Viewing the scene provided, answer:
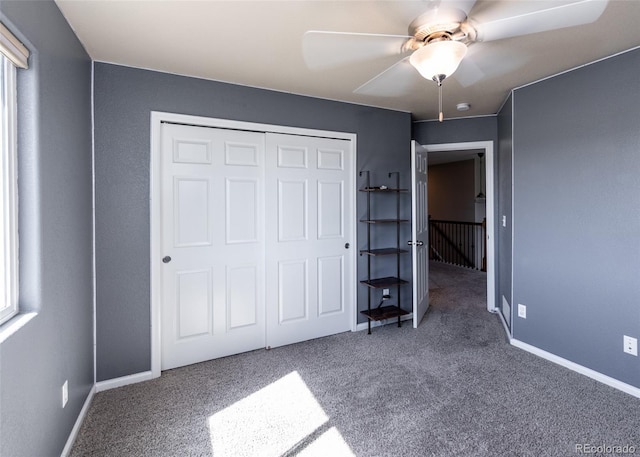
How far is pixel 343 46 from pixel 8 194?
5.34 ft

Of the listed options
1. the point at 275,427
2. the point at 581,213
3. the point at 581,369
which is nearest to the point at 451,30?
the point at 581,213

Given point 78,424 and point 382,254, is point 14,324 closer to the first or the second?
point 78,424

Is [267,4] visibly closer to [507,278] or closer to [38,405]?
[38,405]

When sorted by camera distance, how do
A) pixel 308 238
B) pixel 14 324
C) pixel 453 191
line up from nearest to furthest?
pixel 14 324
pixel 308 238
pixel 453 191

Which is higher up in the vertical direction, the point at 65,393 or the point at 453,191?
the point at 453,191

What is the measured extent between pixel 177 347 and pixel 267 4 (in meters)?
2.51

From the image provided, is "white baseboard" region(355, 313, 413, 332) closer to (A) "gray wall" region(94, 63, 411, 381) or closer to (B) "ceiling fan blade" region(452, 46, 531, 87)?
(A) "gray wall" region(94, 63, 411, 381)

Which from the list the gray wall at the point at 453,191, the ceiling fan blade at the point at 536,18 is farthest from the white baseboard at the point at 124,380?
the gray wall at the point at 453,191

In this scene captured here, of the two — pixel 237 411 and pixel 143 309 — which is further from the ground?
pixel 143 309

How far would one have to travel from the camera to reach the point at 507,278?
3586 mm

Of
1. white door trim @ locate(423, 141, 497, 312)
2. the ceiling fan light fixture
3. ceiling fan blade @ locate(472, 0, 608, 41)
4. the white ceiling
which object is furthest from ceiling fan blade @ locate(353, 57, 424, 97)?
white door trim @ locate(423, 141, 497, 312)

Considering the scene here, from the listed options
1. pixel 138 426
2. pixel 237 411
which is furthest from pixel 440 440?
pixel 138 426

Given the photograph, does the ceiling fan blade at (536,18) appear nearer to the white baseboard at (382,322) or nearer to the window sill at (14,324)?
the window sill at (14,324)

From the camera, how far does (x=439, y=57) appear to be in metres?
1.61
